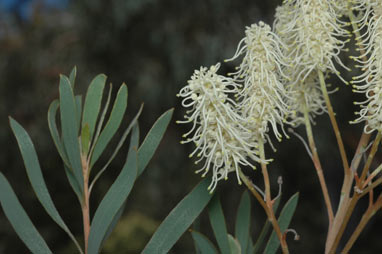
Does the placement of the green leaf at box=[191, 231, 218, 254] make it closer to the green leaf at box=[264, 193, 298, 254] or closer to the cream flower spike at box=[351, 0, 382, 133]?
the green leaf at box=[264, 193, 298, 254]

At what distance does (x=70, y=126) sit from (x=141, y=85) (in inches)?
74.3

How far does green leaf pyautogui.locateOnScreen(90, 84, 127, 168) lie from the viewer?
0.75 m

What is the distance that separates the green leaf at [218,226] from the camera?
0.72 meters

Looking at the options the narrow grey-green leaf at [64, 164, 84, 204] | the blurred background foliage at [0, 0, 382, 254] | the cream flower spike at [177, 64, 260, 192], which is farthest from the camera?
the blurred background foliage at [0, 0, 382, 254]

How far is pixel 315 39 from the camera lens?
2.42 ft

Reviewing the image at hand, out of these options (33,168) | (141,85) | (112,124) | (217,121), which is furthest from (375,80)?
(141,85)

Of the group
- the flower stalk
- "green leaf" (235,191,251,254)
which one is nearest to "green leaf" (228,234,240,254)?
"green leaf" (235,191,251,254)

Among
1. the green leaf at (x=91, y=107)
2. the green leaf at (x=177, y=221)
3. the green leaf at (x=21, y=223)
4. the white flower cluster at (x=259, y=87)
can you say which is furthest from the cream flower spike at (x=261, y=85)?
the green leaf at (x=21, y=223)

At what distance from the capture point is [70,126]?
727mm

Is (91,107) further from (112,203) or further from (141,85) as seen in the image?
(141,85)

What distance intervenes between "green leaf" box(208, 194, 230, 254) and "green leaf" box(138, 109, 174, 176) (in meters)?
0.11

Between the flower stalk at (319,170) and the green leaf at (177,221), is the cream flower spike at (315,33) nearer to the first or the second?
the flower stalk at (319,170)

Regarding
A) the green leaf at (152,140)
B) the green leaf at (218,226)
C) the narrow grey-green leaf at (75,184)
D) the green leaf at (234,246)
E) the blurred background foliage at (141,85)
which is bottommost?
the green leaf at (234,246)

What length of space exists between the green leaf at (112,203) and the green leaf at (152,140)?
0.04m
